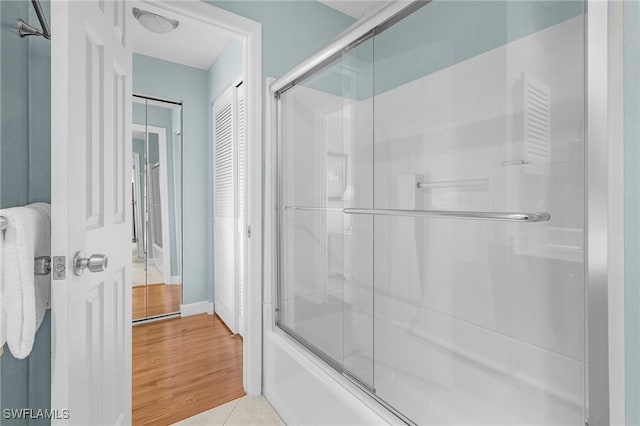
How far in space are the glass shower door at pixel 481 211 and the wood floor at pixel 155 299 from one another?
2234 mm

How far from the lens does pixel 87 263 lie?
872 millimetres

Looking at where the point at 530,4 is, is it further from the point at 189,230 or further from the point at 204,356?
the point at 189,230

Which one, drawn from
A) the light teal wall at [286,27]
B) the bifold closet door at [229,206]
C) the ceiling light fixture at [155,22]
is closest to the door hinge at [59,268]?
the light teal wall at [286,27]

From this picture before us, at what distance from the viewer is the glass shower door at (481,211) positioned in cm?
96

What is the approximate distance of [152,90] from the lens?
2914 mm

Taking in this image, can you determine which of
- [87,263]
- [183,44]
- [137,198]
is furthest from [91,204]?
[183,44]

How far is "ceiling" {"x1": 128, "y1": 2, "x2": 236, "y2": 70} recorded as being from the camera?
2.49 metres

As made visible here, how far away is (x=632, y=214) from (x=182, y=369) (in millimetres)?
2327

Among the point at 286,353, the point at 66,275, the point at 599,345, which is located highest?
the point at 66,275

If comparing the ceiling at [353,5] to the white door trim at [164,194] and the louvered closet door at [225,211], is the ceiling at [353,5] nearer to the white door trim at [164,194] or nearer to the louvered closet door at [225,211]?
the louvered closet door at [225,211]

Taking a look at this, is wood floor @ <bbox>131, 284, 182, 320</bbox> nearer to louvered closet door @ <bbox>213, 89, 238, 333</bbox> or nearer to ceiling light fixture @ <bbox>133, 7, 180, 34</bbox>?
louvered closet door @ <bbox>213, 89, 238, 333</bbox>

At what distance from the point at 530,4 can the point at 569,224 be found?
30.0 inches

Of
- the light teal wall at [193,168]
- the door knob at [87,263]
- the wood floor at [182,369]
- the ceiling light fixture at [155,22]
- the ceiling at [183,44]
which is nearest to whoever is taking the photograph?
the door knob at [87,263]

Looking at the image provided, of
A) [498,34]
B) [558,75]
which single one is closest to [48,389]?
[558,75]
